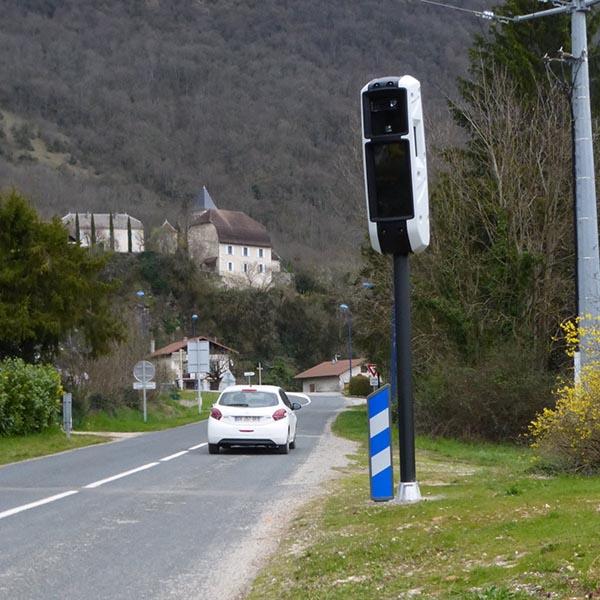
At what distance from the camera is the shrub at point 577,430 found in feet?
42.1

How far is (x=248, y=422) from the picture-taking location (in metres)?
23.3

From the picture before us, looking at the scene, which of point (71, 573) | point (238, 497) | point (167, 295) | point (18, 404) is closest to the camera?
point (71, 573)

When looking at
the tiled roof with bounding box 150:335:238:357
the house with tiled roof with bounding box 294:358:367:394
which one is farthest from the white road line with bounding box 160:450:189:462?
the house with tiled roof with bounding box 294:358:367:394

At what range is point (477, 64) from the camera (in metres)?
38.4

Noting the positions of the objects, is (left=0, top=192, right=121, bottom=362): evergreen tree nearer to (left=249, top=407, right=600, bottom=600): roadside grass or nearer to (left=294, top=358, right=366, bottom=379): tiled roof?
(left=249, top=407, right=600, bottom=600): roadside grass

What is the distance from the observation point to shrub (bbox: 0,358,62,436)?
29.6m

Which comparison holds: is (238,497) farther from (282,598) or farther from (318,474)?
(282,598)

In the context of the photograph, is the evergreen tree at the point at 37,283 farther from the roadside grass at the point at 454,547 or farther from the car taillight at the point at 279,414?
the roadside grass at the point at 454,547

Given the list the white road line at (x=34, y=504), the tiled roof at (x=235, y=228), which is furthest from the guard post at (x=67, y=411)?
the tiled roof at (x=235, y=228)

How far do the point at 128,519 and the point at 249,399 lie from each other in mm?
11311

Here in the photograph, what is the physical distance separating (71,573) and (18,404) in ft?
70.5

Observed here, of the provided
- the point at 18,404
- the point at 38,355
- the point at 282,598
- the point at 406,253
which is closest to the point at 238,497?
the point at 406,253

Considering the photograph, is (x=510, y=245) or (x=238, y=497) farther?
(x=510, y=245)

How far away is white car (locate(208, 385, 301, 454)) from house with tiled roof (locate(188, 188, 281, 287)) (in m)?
108
